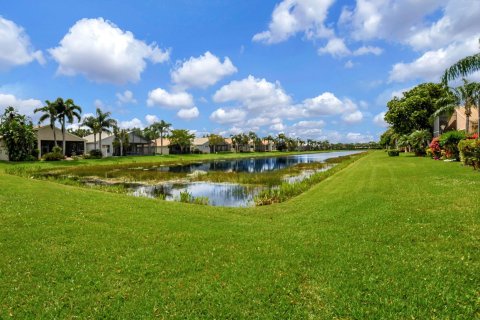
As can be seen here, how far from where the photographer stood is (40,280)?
659cm

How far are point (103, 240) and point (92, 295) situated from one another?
2.98 m

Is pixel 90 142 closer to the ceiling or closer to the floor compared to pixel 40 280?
closer to the ceiling

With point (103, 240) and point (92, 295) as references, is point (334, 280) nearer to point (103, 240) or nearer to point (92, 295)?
point (92, 295)

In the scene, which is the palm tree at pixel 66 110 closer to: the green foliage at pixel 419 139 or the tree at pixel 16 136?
the tree at pixel 16 136

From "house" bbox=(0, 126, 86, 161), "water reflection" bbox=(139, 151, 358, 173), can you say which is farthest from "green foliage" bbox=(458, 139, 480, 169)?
"house" bbox=(0, 126, 86, 161)

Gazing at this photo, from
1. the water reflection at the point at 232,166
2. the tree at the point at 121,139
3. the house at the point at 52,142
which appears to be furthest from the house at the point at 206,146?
the water reflection at the point at 232,166

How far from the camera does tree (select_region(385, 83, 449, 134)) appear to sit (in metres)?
49.2

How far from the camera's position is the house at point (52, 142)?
204ft

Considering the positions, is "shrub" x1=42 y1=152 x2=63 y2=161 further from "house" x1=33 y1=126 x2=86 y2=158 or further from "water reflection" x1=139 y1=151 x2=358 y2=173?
"water reflection" x1=139 y1=151 x2=358 y2=173

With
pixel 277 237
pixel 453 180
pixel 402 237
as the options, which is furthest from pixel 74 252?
pixel 453 180

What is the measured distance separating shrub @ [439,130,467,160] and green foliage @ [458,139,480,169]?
25.5 feet

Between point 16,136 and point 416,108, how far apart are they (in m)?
67.5

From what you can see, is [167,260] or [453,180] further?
[453,180]

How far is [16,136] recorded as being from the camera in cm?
5050
